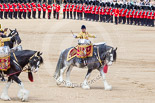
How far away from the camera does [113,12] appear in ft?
130

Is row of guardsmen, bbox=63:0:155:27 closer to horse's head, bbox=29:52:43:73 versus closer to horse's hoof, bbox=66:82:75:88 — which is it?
horse's hoof, bbox=66:82:75:88

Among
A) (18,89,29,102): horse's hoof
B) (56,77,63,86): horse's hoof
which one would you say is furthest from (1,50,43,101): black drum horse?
(56,77,63,86): horse's hoof

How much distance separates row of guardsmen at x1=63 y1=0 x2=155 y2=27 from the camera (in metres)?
38.3

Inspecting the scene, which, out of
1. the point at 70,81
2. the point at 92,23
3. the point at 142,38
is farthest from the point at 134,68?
the point at 92,23

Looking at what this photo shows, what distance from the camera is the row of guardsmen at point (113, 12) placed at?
38344mm

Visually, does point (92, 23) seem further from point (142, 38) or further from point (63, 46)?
point (63, 46)

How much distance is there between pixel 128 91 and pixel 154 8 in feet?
73.2

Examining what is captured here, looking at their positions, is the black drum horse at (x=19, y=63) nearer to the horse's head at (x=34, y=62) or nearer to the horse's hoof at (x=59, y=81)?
the horse's head at (x=34, y=62)

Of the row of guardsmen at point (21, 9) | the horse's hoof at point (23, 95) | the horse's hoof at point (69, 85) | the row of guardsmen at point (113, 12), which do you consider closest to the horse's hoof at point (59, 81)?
the horse's hoof at point (69, 85)

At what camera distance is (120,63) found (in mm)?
22219

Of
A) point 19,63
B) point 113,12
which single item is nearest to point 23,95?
point 19,63

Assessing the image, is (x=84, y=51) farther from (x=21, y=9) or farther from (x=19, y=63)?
(x=21, y=9)

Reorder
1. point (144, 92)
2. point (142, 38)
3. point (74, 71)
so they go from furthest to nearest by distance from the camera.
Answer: point (142, 38) < point (74, 71) < point (144, 92)

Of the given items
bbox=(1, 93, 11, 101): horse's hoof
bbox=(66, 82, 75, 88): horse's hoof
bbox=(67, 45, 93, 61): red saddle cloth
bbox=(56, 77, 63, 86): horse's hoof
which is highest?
bbox=(67, 45, 93, 61): red saddle cloth
